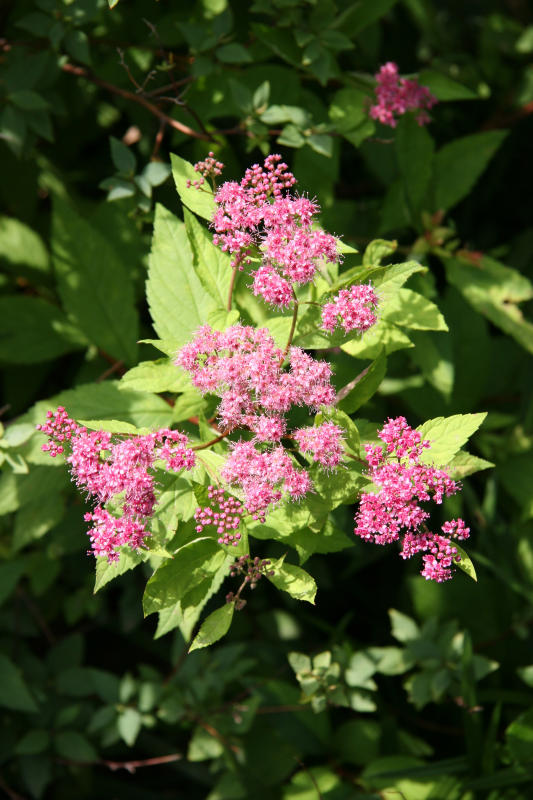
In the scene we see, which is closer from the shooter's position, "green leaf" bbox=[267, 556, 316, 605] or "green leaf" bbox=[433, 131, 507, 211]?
"green leaf" bbox=[267, 556, 316, 605]

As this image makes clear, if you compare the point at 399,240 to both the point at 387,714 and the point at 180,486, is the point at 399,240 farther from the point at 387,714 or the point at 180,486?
the point at 387,714

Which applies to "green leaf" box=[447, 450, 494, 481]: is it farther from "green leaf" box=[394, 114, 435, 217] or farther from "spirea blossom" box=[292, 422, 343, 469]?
"green leaf" box=[394, 114, 435, 217]

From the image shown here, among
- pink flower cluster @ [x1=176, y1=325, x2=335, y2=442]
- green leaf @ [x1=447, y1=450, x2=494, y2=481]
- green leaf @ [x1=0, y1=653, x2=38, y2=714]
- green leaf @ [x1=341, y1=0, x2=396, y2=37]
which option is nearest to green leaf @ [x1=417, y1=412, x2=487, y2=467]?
green leaf @ [x1=447, y1=450, x2=494, y2=481]

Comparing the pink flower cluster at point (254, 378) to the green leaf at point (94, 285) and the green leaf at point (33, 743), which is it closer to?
the green leaf at point (94, 285)

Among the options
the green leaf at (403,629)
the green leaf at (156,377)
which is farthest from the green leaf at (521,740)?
the green leaf at (156,377)

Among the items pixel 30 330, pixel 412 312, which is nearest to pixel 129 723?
pixel 30 330

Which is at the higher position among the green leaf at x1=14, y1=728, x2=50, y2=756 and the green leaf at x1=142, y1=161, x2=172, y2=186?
the green leaf at x1=142, y1=161, x2=172, y2=186
